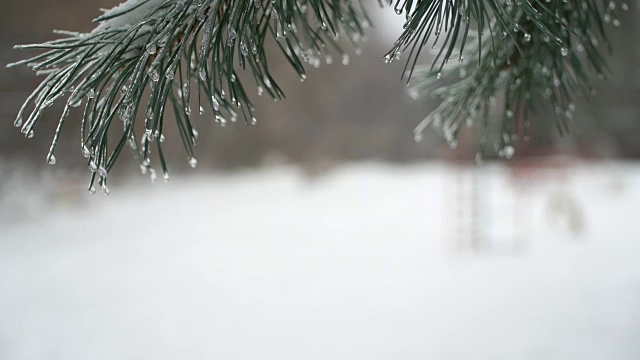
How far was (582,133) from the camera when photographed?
3582 mm

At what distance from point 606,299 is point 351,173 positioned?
9.32ft

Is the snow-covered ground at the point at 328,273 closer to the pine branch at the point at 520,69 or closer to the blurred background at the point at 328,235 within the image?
the blurred background at the point at 328,235

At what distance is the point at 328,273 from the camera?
3559mm

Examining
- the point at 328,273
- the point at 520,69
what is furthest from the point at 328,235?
the point at 520,69

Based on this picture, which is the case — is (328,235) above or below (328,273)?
above

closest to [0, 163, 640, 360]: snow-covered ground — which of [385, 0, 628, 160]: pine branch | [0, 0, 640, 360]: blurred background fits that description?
[0, 0, 640, 360]: blurred background

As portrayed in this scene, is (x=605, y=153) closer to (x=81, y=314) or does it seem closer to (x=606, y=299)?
(x=606, y=299)

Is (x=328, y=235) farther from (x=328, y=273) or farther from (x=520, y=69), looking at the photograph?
(x=520, y=69)

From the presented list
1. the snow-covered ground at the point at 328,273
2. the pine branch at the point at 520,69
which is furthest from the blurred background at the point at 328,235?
the pine branch at the point at 520,69

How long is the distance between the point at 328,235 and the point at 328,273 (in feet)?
2.40

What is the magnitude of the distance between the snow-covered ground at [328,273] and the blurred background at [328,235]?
0.01 m

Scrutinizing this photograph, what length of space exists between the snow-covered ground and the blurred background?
1 centimetres

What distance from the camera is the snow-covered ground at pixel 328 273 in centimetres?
263

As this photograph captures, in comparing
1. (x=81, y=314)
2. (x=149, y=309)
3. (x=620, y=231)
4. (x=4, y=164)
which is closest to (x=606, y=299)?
(x=620, y=231)
